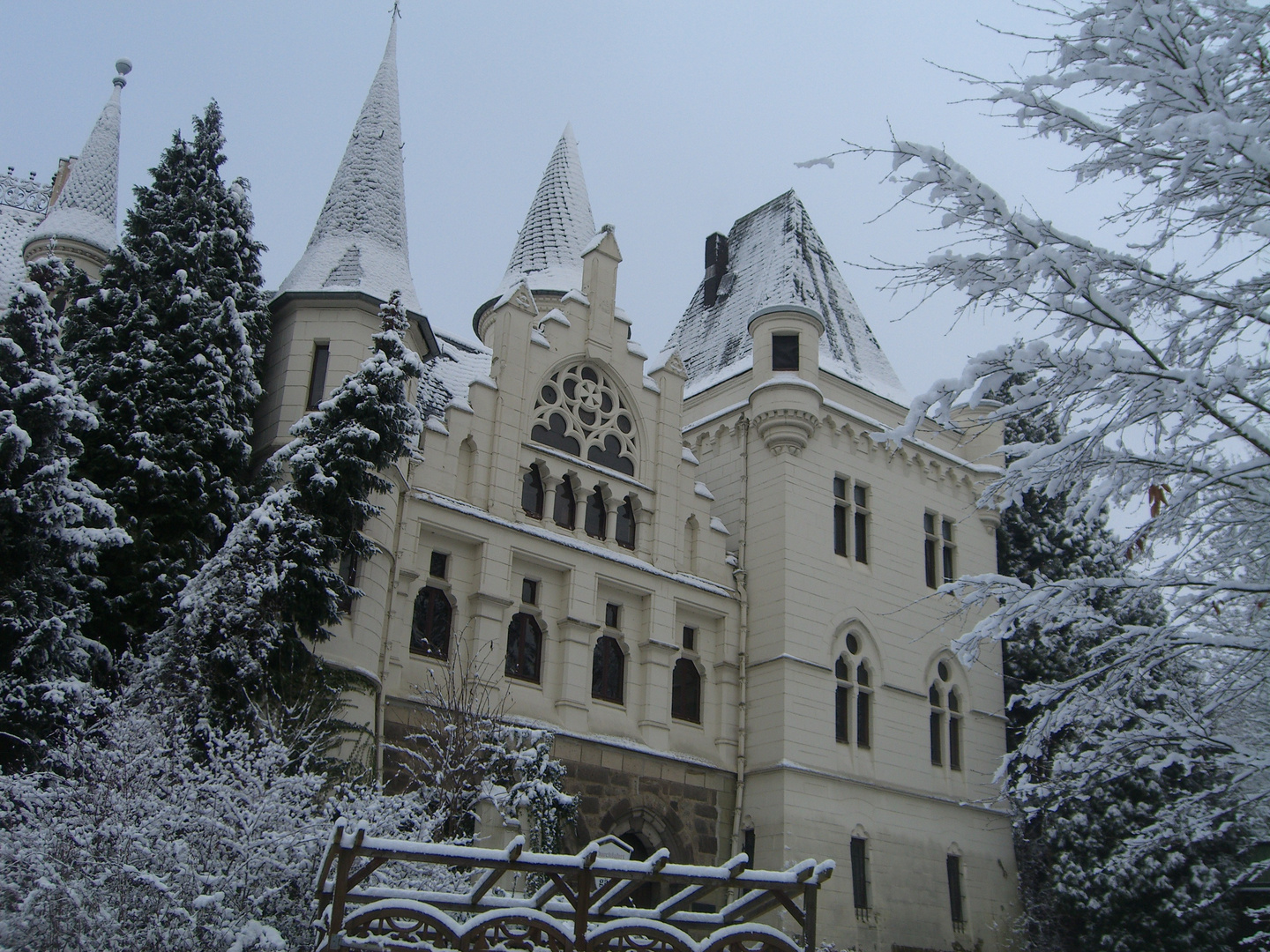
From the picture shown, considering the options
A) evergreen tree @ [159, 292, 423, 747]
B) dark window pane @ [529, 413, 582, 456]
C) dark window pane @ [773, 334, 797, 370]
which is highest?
dark window pane @ [773, 334, 797, 370]

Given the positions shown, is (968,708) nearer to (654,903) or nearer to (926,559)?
(926,559)

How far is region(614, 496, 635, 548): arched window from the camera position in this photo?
22.7 m

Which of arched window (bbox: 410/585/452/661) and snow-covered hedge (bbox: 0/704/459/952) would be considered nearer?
snow-covered hedge (bbox: 0/704/459/952)

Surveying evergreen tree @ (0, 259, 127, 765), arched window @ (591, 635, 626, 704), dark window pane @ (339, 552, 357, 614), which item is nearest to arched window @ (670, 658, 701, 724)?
arched window @ (591, 635, 626, 704)

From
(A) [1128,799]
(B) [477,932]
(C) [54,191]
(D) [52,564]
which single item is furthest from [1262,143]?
(C) [54,191]

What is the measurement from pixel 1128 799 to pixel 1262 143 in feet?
62.7

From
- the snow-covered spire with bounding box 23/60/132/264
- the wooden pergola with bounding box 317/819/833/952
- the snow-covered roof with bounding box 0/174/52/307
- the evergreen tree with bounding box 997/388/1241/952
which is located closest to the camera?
Result: the wooden pergola with bounding box 317/819/833/952

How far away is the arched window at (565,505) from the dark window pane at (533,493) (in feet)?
1.29

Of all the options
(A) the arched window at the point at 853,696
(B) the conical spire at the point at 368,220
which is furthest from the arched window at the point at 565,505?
(A) the arched window at the point at 853,696

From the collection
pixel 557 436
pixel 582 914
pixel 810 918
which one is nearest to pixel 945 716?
pixel 557 436

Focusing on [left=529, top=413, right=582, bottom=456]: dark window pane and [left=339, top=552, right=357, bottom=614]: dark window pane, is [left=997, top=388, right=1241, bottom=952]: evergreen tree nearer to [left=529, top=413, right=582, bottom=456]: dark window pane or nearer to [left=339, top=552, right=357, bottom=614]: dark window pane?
[left=529, top=413, right=582, bottom=456]: dark window pane

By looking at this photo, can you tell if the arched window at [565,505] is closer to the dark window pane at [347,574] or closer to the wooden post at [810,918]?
A: the dark window pane at [347,574]

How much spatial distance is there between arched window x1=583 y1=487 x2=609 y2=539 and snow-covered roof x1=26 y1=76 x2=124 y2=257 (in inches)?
463

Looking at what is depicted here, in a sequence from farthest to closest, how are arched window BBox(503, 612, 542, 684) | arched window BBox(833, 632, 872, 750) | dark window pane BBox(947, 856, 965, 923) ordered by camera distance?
dark window pane BBox(947, 856, 965, 923) → arched window BBox(833, 632, 872, 750) → arched window BBox(503, 612, 542, 684)
